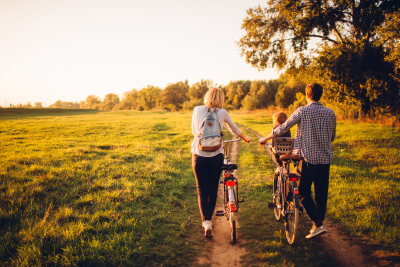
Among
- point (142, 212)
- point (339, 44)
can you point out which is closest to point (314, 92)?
point (142, 212)

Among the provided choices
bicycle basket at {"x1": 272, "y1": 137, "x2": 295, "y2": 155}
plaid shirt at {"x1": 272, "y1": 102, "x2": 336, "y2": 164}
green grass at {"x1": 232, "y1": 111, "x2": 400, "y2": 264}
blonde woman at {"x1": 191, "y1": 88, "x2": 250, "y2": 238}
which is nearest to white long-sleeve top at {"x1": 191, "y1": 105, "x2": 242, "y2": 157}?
blonde woman at {"x1": 191, "y1": 88, "x2": 250, "y2": 238}

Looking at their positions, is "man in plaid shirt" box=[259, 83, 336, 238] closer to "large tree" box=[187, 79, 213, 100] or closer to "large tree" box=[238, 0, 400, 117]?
"large tree" box=[238, 0, 400, 117]

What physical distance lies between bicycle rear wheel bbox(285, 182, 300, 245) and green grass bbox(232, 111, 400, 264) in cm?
114

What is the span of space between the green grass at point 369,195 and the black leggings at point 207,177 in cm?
257

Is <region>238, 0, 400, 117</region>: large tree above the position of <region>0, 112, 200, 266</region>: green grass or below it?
above

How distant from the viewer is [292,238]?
3.44m

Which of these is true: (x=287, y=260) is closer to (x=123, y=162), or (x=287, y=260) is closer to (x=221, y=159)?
(x=221, y=159)

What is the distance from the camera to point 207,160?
355 centimetres

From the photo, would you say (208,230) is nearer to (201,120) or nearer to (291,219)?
(291,219)

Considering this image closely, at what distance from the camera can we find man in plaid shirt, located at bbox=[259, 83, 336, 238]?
130 inches

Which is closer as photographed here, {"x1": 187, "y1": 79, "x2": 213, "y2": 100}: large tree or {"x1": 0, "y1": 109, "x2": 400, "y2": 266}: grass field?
{"x1": 0, "y1": 109, "x2": 400, "y2": 266}: grass field

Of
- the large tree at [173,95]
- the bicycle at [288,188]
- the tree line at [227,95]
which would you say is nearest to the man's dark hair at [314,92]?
the bicycle at [288,188]

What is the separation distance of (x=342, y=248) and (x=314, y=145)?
1.77 m

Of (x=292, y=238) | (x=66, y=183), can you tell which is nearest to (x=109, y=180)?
(x=66, y=183)
